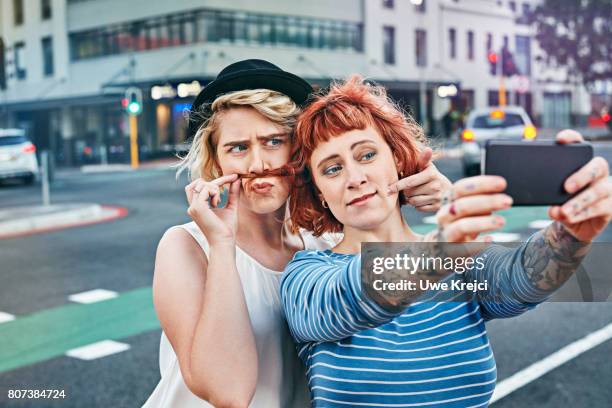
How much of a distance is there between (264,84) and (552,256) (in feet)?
2.65

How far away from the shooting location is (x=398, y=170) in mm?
1618

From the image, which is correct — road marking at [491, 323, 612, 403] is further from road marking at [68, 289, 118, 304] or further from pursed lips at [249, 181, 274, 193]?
road marking at [68, 289, 118, 304]

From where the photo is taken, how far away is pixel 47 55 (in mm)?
42844

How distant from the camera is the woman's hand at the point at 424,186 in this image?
1.55 m

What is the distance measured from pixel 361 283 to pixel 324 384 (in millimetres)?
386

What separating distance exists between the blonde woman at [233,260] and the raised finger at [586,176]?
0.54 meters

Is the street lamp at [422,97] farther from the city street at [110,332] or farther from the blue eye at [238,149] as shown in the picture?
the blue eye at [238,149]

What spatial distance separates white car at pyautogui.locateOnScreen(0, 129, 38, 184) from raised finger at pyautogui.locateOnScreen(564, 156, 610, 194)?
2200 centimetres

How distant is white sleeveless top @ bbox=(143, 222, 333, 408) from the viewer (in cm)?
186

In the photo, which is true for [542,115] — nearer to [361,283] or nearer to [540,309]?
[540,309]

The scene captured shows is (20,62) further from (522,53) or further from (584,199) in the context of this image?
(584,199)

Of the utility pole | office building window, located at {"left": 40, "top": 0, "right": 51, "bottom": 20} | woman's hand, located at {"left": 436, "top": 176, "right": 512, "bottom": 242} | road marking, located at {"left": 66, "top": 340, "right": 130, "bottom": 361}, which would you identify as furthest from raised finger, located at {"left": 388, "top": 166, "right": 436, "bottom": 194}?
office building window, located at {"left": 40, "top": 0, "right": 51, "bottom": 20}

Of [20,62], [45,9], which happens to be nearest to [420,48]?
[45,9]

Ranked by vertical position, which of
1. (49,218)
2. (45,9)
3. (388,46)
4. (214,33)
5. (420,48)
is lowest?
(49,218)
